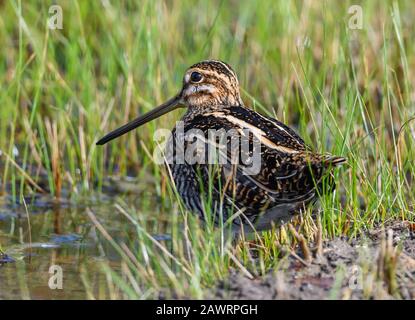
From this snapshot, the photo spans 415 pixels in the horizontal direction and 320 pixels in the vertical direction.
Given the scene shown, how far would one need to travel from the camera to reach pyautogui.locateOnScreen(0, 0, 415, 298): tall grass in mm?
5668

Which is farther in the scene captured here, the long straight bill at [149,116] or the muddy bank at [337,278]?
the long straight bill at [149,116]

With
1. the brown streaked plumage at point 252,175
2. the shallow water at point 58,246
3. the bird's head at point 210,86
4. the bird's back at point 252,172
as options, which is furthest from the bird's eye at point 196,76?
the shallow water at point 58,246

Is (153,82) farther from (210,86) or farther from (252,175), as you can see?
(252,175)

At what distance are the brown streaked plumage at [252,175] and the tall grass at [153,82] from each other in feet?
1.08

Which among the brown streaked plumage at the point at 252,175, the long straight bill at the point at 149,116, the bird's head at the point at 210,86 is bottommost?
the brown streaked plumage at the point at 252,175

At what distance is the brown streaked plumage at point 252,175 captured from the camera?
4.61 metres

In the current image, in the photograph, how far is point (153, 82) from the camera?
670 cm

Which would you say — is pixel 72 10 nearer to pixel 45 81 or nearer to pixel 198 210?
pixel 45 81

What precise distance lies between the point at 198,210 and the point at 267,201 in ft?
1.34

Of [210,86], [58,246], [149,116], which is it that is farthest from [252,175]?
[58,246]

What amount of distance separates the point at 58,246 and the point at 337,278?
7.37 ft

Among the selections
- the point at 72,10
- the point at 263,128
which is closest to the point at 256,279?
the point at 263,128

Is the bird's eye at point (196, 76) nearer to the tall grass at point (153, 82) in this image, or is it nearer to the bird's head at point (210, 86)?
the bird's head at point (210, 86)
